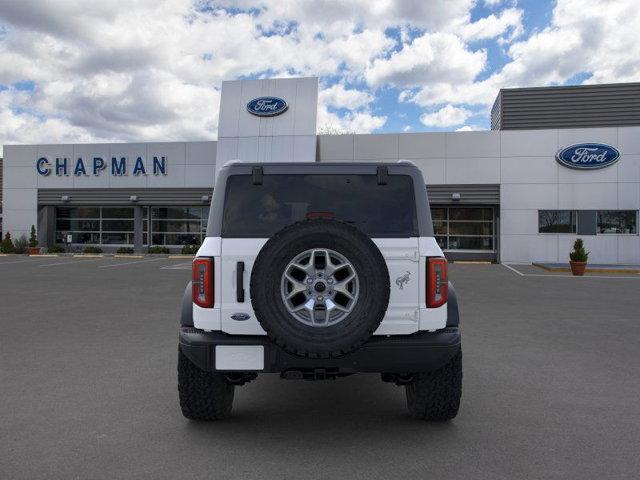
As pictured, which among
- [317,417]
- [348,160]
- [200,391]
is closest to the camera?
[200,391]

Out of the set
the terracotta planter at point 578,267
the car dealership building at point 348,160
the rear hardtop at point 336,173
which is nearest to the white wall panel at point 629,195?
the car dealership building at point 348,160

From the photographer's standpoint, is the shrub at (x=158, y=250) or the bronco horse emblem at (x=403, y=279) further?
the shrub at (x=158, y=250)

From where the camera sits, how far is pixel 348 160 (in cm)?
2919

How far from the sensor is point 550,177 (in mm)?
25562

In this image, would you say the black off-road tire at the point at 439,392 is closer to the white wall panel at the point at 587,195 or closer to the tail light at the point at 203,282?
the tail light at the point at 203,282

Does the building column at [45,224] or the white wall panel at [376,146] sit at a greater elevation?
the white wall panel at [376,146]

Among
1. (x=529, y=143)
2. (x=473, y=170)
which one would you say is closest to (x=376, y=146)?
(x=473, y=170)

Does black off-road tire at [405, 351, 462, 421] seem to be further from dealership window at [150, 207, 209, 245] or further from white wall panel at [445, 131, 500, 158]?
dealership window at [150, 207, 209, 245]

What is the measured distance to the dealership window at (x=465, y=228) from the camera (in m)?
28.2

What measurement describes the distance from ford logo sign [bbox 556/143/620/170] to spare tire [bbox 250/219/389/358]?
24820 mm

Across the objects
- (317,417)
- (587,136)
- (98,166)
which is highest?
(587,136)

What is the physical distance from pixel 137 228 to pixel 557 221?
23.2m

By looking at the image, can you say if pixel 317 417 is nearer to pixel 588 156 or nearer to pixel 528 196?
pixel 528 196

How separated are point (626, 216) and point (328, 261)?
85.7ft
